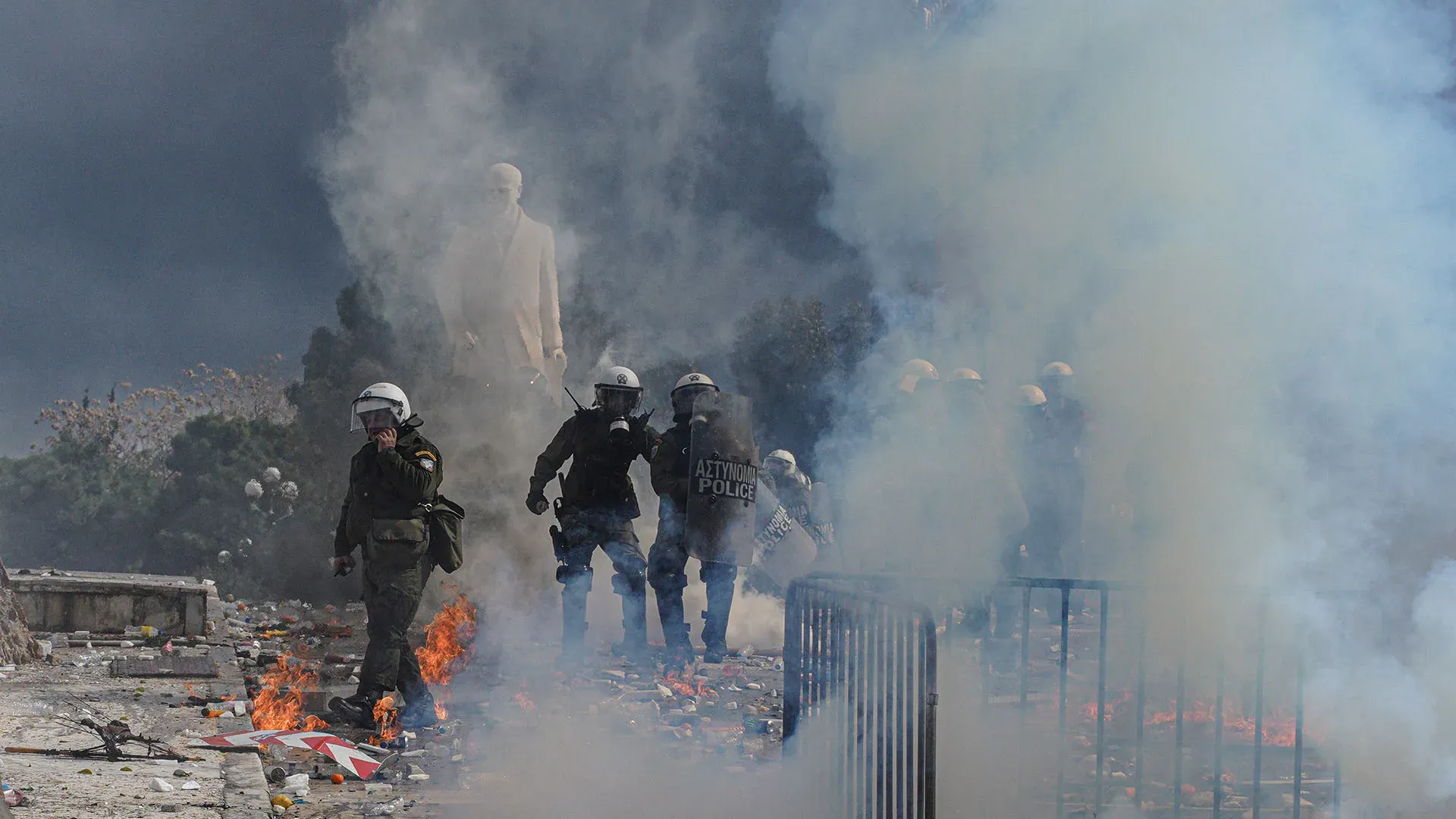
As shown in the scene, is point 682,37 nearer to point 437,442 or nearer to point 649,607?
point 437,442

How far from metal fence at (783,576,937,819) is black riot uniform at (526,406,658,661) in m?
3.37

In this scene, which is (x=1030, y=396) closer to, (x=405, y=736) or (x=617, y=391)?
(x=617, y=391)

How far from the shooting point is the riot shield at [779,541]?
849 cm

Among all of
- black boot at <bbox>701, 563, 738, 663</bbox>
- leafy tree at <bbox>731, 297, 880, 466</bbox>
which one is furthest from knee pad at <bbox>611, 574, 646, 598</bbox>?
leafy tree at <bbox>731, 297, 880, 466</bbox>

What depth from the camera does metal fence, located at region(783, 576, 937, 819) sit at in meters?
4.09

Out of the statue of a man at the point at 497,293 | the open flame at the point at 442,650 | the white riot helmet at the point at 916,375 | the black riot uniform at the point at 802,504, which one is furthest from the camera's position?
the statue of a man at the point at 497,293

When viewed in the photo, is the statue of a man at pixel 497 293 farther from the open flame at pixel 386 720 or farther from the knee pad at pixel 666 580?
the open flame at pixel 386 720

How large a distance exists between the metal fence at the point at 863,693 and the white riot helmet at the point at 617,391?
11.5ft

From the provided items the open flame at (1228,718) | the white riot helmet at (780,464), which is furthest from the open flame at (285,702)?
the open flame at (1228,718)

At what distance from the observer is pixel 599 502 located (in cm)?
855

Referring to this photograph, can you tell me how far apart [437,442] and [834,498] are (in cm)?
473

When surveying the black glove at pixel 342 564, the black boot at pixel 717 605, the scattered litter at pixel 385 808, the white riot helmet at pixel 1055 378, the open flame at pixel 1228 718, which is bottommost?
the scattered litter at pixel 385 808

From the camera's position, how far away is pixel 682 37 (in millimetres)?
18906

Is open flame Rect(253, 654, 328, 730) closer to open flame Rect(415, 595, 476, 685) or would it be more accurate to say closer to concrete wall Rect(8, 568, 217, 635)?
open flame Rect(415, 595, 476, 685)
